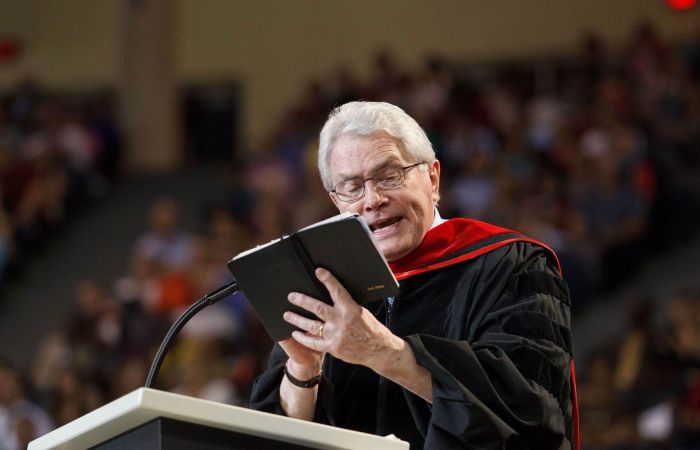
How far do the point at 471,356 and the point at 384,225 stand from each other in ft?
1.98

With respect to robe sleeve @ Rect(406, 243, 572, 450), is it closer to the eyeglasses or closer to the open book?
the open book

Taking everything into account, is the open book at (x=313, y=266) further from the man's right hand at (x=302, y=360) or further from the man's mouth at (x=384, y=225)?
the man's mouth at (x=384, y=225)

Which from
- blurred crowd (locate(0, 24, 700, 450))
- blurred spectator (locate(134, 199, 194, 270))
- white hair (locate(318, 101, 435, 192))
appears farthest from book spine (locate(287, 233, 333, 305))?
blurred spectator (locate(134, 199, 194, 270))

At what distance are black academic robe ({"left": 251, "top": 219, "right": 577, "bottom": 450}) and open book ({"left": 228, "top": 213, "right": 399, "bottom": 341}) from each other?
20cm

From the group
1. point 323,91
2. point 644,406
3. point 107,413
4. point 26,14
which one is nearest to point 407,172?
point 107,413

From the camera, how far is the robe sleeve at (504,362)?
2889 millimetres

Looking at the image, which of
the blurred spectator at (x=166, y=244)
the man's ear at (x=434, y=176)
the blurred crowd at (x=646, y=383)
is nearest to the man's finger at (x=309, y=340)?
the man's ear at (x=434, y=176)

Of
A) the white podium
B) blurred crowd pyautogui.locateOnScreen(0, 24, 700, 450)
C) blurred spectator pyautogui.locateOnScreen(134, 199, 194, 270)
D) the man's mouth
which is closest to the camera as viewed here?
the white podium

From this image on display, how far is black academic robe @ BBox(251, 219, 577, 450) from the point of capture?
2.91 metres

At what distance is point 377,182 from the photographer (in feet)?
11.0

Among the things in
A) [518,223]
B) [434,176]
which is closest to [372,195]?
[434,176]

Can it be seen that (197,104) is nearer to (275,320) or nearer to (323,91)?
(323,91)

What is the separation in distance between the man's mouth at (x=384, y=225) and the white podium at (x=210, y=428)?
0.89 m

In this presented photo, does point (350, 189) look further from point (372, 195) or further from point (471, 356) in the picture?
point (471, 356)
